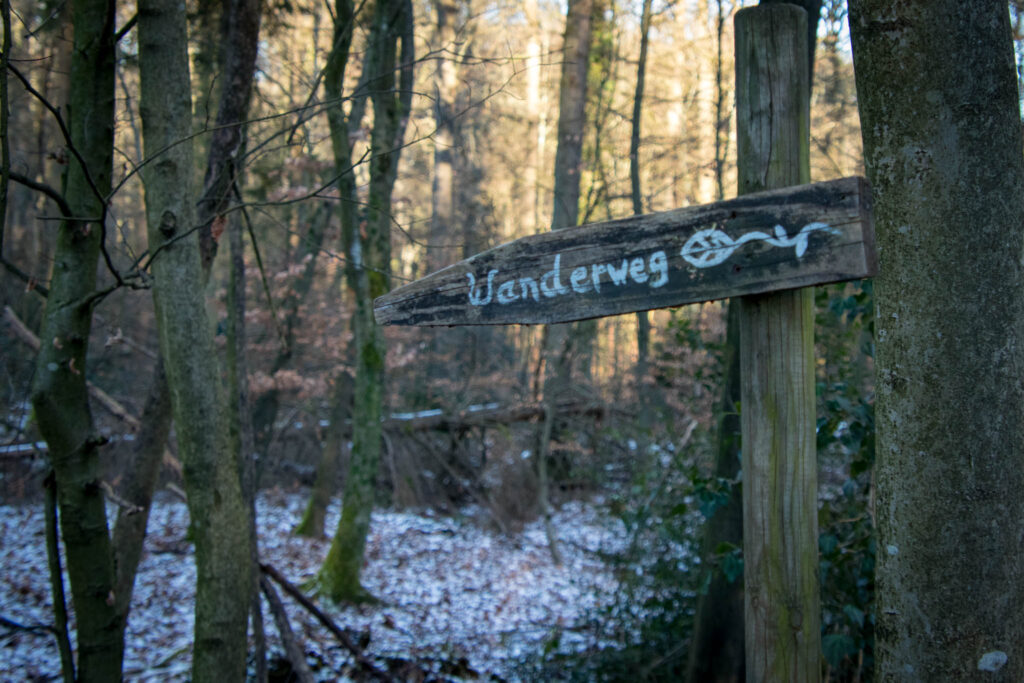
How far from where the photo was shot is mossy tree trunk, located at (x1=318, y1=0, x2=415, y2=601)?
6.84 meters

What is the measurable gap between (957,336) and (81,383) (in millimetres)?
3585

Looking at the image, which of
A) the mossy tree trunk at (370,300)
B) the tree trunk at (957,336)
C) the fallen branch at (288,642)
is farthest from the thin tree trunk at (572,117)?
the tree trunk at (957,336)

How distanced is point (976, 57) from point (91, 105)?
3.63 m

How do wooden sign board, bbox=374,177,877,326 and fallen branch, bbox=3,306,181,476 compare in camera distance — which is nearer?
wooden sign board, bbox=374,177,877,326

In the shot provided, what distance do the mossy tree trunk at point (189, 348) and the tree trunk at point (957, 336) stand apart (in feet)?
8.50

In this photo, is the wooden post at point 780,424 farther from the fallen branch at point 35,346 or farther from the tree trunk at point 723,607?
the fallen branch at point 35,346

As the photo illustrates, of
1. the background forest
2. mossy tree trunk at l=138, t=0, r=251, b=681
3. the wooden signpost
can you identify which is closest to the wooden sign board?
the wooden signpost

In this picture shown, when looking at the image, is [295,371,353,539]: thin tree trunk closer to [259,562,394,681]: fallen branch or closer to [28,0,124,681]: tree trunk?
[259,562,394,681]: fallen branch

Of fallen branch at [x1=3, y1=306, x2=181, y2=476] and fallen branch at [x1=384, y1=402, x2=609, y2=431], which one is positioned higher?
fallen branch at [x1=3, y1=306, x2=181, y2=476]

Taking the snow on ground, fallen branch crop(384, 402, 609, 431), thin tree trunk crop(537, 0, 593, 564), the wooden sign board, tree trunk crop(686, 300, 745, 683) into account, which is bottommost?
the snow on ground

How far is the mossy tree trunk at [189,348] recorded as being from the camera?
9.98ft

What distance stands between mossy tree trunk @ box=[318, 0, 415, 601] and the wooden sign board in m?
4.70

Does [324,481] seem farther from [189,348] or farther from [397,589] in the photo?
[189,348]

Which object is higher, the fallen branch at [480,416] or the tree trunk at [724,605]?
the fallen branch at [480,416]
